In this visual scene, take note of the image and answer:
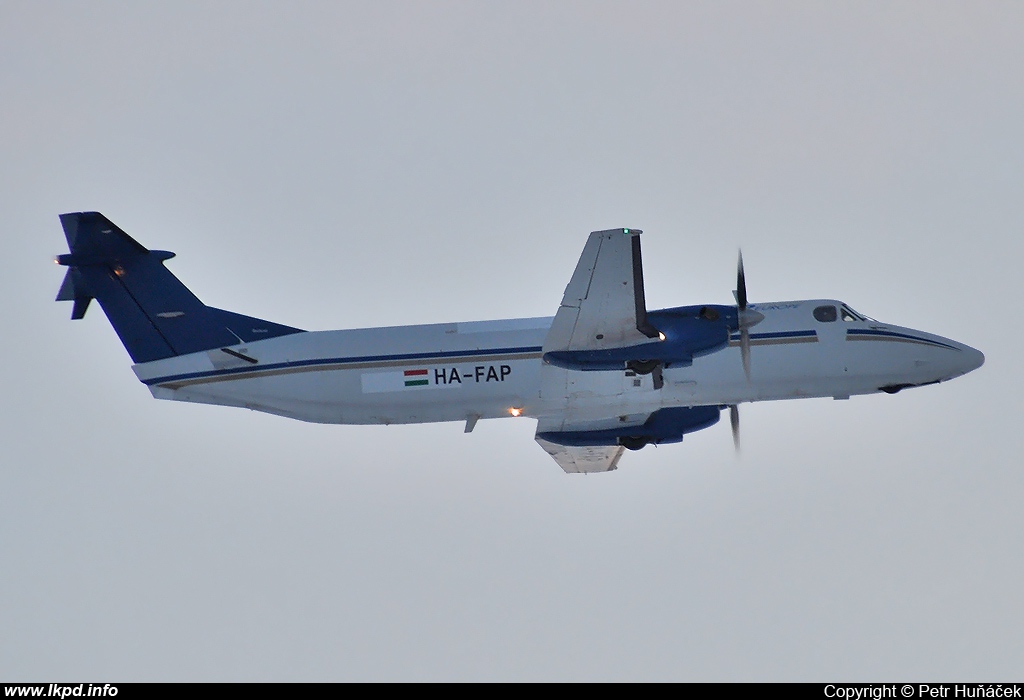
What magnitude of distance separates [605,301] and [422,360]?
213 inches

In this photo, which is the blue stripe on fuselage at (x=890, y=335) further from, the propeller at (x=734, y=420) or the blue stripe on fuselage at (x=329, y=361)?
the blue stripe on fuselage at (x=329, y=361)

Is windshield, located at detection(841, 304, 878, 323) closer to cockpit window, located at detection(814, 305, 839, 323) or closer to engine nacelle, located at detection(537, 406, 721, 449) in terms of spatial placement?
cockpit window, located at detection(814, 305, 839, 323)

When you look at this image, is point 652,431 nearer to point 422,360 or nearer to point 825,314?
point 825,314

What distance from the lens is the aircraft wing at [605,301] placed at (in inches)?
1198

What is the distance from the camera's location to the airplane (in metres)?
33.4

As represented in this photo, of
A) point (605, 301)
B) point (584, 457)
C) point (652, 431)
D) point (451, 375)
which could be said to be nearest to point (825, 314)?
point (652, 431)

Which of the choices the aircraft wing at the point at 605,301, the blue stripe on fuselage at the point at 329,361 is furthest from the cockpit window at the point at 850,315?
the blue stripe on fuselage at the point at 329,361

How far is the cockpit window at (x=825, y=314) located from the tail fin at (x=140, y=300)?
14457 millimetres

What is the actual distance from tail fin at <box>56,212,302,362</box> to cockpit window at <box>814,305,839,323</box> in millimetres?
14457

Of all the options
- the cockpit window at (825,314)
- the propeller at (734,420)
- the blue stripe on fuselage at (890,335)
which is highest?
the cockpit window at (825,314)

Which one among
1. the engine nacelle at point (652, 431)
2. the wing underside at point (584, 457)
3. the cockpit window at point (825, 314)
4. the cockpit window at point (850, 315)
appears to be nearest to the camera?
the cockpit window at point (825, 314)
